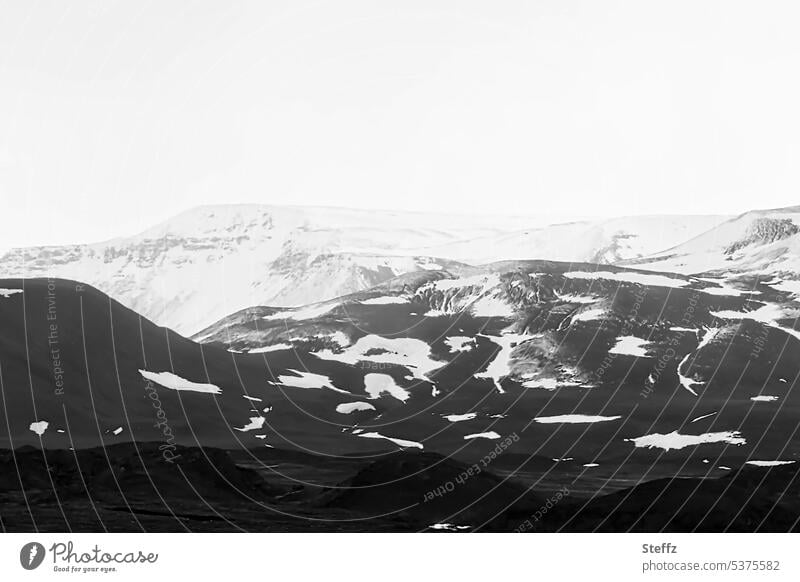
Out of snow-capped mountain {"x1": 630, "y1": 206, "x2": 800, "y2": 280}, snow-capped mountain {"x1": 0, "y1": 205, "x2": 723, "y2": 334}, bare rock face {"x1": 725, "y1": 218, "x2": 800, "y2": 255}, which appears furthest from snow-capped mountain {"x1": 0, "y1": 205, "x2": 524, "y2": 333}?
bare rock face {"x1": 725, "y1": 218, "x2": 800, "y2": 255}

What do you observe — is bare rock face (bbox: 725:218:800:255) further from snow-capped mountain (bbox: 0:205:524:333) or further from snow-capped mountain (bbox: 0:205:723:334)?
snow-capped mountain (bbox: 0:205:524:333)

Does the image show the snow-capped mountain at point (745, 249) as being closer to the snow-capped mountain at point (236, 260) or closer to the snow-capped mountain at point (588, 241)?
the snow-capped mountain at point (588, 241)

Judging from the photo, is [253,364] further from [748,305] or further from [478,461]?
[748,305]

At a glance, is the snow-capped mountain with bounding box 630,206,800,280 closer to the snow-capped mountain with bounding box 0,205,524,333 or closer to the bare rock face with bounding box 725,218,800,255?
the bare rock face with bounding box 725,218,800,255

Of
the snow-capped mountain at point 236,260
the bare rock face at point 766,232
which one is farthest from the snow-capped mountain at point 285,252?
the bare rock face at point 766,232

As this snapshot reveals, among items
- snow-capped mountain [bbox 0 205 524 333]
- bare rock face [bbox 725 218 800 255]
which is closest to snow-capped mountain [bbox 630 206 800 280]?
bare rock face [bbox 725 218 800 255]

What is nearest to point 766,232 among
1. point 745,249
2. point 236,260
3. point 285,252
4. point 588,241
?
point 745,249

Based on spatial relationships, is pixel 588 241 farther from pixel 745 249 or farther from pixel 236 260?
pixel 236 260
